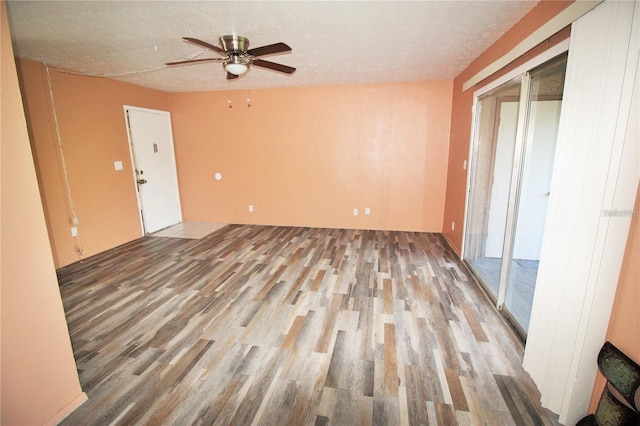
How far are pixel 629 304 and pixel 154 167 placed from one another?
5881 mm

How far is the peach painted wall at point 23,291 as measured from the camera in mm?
1300

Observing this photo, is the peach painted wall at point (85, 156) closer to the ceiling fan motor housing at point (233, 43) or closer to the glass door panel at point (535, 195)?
the ceiling fan motor housing at point (233, 43)

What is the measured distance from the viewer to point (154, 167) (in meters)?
5.01

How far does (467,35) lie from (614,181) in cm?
202

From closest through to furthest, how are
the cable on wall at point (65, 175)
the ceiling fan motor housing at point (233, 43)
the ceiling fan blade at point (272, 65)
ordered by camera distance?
the ceiling fan motor housing at point (233, 43) < the ceiling fan blade at point (272, 65) < the cable on wall at point (65, 175)

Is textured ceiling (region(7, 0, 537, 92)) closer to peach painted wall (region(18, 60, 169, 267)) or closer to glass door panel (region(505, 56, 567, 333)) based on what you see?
peach painted wall (region(18, 60, 169, 267))

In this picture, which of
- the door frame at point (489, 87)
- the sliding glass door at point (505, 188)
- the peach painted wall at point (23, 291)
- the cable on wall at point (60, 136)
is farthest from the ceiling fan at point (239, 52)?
the sliding glass door at point (505, 188)

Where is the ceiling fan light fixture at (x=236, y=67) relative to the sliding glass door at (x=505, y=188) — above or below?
above

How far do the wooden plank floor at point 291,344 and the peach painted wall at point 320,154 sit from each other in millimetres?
1447

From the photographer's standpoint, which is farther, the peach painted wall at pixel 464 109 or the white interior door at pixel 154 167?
the white interior door at pixel 154 167

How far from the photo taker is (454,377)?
72.2 inches

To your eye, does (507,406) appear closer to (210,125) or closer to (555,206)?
(555,206)

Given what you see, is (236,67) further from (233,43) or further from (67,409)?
(67,409)

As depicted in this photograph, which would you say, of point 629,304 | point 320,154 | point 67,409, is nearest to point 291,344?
point 67,409
